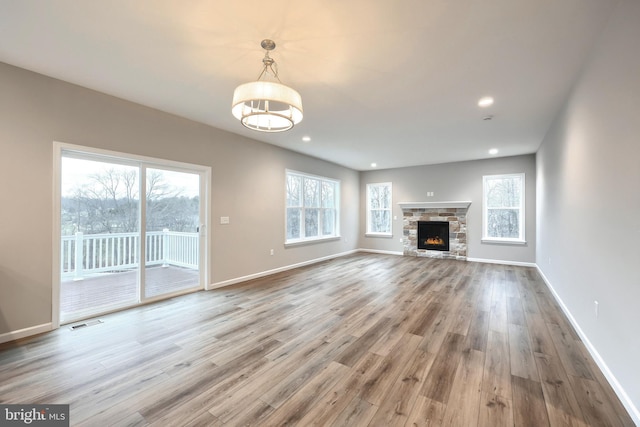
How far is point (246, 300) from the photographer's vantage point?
12.7ft

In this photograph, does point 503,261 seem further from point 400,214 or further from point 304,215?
point 304,215

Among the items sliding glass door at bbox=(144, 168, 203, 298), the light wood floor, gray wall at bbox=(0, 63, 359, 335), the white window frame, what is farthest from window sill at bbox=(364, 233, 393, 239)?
sliding glass door at bbox=(144, 168, 203, 298)

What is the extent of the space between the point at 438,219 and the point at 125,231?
23.0 ft

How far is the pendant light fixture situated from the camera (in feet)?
6.73

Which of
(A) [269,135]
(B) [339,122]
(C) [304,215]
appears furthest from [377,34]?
(C) [304,215]

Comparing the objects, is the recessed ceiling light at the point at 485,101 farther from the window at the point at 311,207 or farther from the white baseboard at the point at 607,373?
the window at the point at 311,207

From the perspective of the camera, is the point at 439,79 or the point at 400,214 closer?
the point at 439,79

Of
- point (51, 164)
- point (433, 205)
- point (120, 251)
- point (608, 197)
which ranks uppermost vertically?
point (51, 164)

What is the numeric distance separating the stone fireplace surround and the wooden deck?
228 inches

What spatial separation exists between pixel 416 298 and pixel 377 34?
11.2ft

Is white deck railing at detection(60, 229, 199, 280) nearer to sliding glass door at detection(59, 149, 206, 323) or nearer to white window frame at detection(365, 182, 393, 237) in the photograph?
sliding glass door at detection(59, 149, 206, 323)

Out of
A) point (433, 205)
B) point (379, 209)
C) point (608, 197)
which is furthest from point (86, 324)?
point (433, 205)

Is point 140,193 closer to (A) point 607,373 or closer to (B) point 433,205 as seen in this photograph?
(A) point 607,373

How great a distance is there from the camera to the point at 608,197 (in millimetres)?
2037
